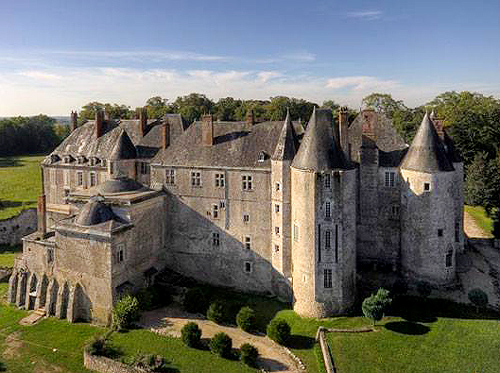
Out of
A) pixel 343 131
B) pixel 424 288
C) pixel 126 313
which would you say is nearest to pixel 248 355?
pixel 126 313

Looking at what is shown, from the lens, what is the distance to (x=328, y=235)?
31859 mm

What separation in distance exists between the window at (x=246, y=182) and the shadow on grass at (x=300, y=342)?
513 inches

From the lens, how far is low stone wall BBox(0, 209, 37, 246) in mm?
52906

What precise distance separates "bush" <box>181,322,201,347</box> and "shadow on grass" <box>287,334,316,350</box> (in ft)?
21.5

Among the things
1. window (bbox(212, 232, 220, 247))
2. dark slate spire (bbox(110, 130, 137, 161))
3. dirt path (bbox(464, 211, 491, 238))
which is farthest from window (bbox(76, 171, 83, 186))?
dirt path (bbox(464, 211, 491, 238))

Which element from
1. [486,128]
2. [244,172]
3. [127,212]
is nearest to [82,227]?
[127,212]

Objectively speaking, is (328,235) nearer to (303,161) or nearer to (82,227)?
(303,161)

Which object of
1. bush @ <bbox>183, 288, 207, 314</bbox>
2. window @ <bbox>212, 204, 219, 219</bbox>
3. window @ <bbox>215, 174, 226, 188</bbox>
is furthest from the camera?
window @ <bbox>212, 204, 219, 219</bbox>

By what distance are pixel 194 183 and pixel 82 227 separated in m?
10.5

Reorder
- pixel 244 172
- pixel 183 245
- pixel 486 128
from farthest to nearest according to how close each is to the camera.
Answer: pixel 486 128 → pixel 183 245 → pixel 244 172

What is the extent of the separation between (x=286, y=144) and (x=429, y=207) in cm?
1269

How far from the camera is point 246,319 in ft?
104

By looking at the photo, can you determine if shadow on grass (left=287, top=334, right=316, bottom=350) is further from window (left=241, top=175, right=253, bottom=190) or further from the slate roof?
the slate roof

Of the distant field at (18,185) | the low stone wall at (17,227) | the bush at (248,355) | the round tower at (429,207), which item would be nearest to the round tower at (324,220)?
the round tower at (429,207)
